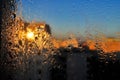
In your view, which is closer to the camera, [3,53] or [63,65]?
[3,53]

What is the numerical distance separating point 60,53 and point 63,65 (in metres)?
0.97

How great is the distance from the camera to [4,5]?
249 inches

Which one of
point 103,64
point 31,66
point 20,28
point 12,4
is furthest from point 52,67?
point 12,4

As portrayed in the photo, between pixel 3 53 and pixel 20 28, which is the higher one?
pixel 20 28

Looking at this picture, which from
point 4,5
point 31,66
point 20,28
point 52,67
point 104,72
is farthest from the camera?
point 104,72

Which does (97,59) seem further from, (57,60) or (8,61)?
(8,61)

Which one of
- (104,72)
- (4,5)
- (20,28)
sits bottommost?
(104,72)

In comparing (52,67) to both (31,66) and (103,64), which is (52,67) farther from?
→ (103,64)

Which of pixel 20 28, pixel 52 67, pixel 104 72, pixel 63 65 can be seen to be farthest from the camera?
pixel 104 72

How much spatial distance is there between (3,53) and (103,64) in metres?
8.98

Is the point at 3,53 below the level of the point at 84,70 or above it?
above

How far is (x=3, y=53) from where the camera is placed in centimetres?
638

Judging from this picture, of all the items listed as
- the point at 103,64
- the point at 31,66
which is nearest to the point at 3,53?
the point at 31,66

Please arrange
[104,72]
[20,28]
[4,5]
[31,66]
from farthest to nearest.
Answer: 1. [104,72]
2. [31,66]
3. [20,28]
4. [4,5]
